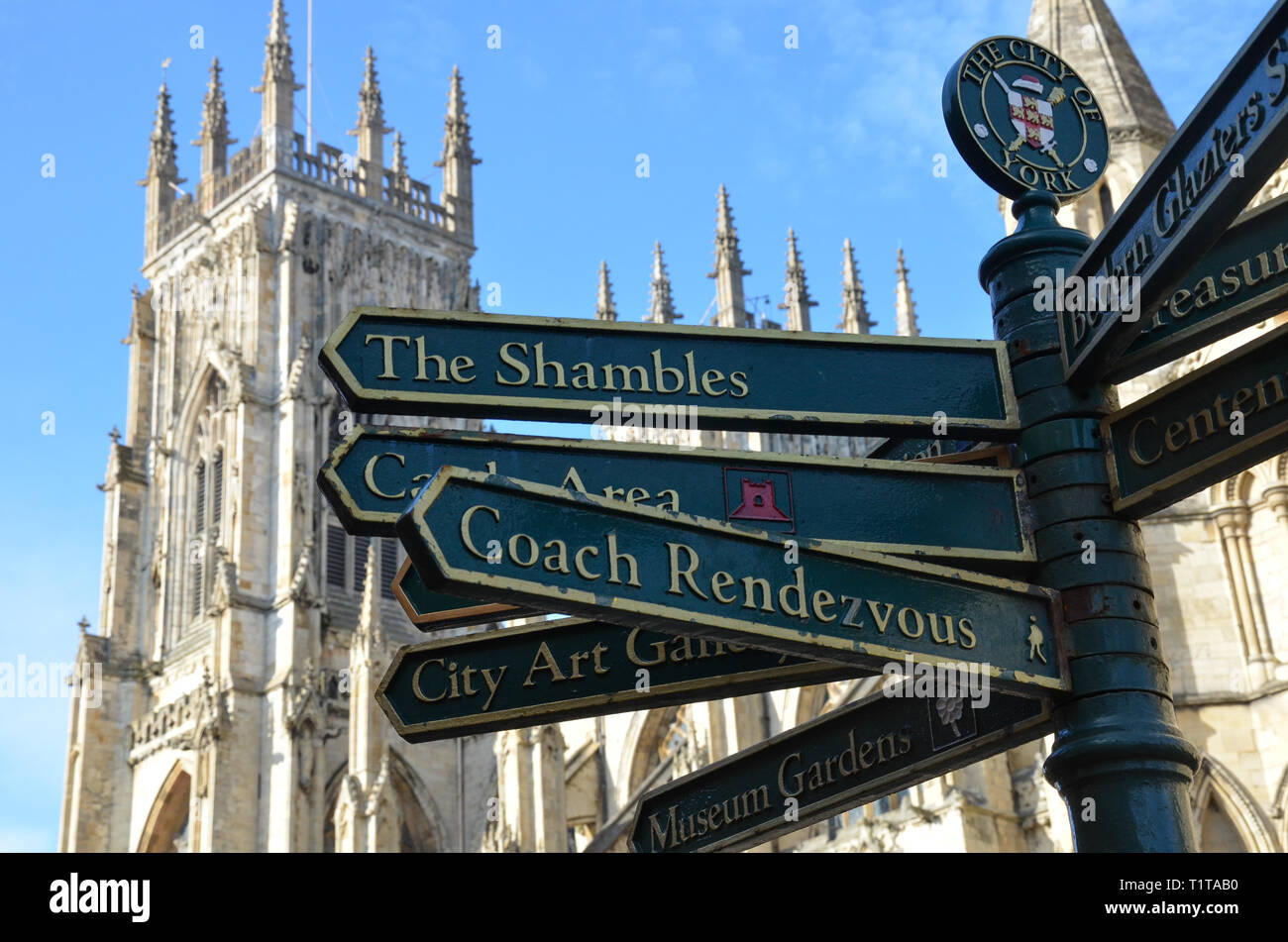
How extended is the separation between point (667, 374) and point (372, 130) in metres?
43.6

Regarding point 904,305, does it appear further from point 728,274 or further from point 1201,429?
point 1201,429

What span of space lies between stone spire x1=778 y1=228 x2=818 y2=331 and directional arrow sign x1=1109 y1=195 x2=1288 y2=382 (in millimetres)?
37958

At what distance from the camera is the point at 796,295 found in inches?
1671

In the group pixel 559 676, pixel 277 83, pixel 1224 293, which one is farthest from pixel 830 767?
pixel 277 83

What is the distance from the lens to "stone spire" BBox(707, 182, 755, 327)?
41094 mm

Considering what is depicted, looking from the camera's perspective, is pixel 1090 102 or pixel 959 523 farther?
pixel 1090 102

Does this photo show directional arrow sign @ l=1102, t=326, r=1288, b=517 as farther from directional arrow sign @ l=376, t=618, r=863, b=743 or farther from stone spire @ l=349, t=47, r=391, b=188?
stone spire @ l=349, t=47, r=391, b=188

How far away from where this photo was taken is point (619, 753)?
34.4 meters

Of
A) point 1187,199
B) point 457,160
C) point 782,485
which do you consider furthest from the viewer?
point 457,160

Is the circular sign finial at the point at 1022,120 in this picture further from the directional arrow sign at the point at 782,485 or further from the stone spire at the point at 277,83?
the stone spire at the point at 277,83
